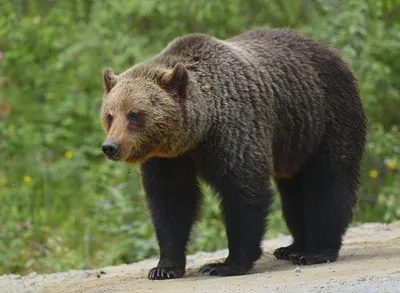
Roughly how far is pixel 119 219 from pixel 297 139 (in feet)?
11.6

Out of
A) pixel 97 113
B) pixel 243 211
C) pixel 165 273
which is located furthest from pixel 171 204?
pixel 97 113

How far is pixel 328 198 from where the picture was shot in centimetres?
743

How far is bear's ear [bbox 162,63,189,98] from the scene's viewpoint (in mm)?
6602

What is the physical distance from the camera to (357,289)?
5.25 meters

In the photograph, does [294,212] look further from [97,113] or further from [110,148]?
[97,113]

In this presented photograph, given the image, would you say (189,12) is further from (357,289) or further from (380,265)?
(357,289)

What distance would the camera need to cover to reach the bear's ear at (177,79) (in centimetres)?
660

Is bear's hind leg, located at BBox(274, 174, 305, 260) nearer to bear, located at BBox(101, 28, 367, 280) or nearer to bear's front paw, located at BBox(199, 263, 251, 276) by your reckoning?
bear, located at BBox(101, 28, 367, 280)

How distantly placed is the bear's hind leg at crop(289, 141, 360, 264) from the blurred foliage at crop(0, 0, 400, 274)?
6.18ft

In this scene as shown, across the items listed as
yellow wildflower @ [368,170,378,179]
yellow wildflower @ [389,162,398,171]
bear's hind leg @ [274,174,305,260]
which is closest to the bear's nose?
bear's hind leg @ [274,174,305,260]

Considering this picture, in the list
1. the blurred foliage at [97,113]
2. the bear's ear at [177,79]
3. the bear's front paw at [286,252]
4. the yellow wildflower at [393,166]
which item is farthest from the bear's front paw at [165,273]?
the yellow wildflower at [393,166]

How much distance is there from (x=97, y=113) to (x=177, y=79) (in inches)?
224

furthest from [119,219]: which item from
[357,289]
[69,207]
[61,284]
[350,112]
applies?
[357,289]

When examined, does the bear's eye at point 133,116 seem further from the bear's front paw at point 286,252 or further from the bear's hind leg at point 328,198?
the bear's front paw at point 286,252
